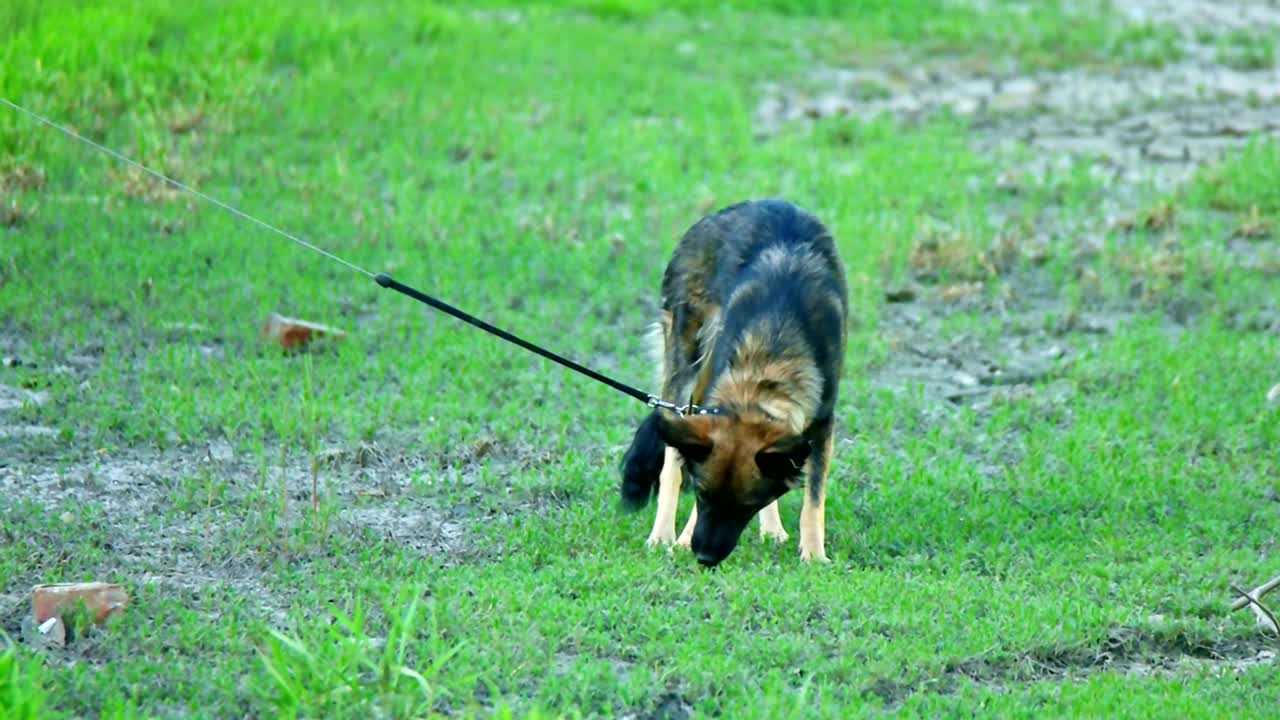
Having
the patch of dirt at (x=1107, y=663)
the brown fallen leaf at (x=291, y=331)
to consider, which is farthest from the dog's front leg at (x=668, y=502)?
the brown fallen leaf at (x=291, y=331)

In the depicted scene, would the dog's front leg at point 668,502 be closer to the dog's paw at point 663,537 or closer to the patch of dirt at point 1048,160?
the dog's paw at point 663,537

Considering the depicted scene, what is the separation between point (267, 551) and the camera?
263 inches

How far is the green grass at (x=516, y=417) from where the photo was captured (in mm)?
5812

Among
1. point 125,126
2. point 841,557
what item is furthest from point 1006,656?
point 125,126

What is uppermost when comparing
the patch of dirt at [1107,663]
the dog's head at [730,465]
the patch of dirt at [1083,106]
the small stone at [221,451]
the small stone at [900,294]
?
the patch of dirt at [1083,106]

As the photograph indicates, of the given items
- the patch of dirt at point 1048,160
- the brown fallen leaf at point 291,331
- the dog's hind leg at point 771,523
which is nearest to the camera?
the dog's hind leg at point 771,523

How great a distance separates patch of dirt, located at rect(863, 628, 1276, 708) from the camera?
586 cm

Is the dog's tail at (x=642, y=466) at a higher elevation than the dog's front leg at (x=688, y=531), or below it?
higher

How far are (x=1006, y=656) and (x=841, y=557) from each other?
115 cm

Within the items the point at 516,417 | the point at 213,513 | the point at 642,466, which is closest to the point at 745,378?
the point at 642,466

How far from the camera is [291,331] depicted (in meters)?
9.27

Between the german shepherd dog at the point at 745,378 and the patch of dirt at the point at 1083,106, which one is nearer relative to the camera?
the german shepherd dog at the point at 745,378

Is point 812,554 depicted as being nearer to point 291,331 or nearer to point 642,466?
point 642,466

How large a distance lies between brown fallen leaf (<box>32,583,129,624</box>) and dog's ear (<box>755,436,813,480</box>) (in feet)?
7.88
